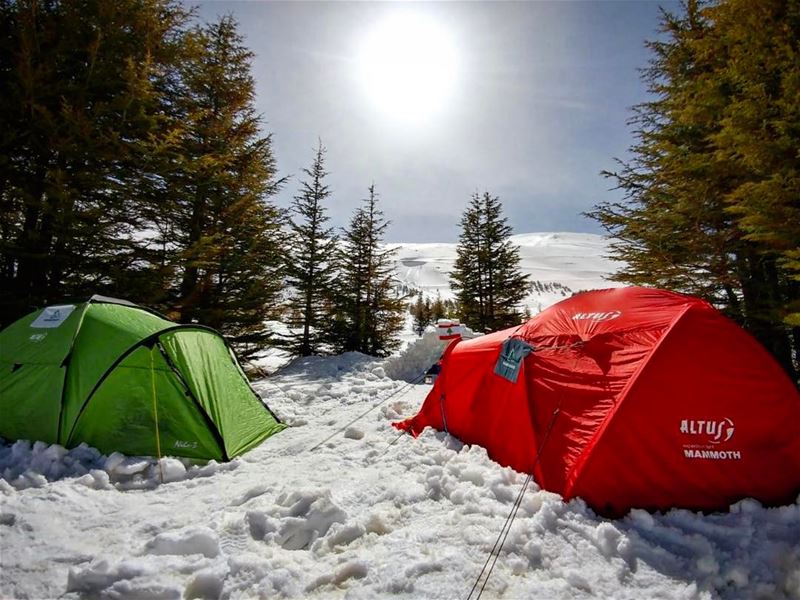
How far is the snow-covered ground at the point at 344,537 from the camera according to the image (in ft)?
7.89

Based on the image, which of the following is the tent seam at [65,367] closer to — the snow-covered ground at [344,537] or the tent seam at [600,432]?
the snow-covered ground at [344,537]

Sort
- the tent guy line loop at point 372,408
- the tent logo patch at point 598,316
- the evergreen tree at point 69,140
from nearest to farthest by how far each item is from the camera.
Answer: the tent logo patch at point 598,316 → the tent guy line loop at point 372,408 → the evergreen tree at point 69,140

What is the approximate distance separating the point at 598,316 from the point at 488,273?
15.5 metres

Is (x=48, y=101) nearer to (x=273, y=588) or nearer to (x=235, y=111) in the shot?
(x=235, y=111)

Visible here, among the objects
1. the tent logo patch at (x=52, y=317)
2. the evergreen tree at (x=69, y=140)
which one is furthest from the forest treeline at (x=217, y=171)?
the tent logo patch at (x=52, y=317)

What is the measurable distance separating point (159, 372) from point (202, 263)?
463 cm

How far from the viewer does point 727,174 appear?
7809mm

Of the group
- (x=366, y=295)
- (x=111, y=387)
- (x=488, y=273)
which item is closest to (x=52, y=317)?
(x=111, y=387)

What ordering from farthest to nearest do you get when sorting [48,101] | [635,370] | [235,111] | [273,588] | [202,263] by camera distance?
[235,111]
[202,263]
[48,101]
[635,370]
[273,588]

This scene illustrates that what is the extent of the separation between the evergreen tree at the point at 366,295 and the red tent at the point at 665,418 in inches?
484

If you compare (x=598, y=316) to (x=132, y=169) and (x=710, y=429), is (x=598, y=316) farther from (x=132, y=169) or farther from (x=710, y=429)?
(x=132, y=169)

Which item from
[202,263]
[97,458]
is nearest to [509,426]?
[97,458]

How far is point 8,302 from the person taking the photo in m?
6.85

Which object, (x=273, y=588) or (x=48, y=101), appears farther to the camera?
(x=48, y=101)
